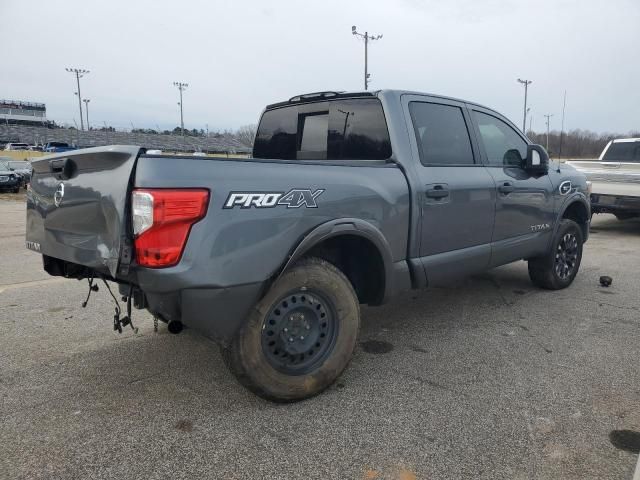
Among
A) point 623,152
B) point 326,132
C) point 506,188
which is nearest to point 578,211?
point 506,188

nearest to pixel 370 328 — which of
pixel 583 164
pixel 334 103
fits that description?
pixel 334 103

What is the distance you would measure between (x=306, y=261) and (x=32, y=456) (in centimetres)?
169

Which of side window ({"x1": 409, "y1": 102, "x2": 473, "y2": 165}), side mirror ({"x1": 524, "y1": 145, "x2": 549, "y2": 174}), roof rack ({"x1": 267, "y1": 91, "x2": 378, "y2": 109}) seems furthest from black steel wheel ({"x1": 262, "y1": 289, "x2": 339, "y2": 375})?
side mirror ({"x1": 524, "y1": 145, "x2": 549, "y2": 174})

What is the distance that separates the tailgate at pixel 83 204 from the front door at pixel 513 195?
3.12 m

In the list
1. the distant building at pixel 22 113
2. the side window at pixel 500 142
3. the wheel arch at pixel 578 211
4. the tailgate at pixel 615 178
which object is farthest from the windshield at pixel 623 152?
the distant building at pixel 22 113

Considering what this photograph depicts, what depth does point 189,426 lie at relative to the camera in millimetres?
2752

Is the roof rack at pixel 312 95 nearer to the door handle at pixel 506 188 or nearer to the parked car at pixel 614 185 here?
the door handle at pixel 506 188

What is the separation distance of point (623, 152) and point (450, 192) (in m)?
9.64

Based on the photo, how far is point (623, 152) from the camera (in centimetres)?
1141

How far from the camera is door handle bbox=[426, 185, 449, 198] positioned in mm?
3715

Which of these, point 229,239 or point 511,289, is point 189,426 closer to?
point 229,239

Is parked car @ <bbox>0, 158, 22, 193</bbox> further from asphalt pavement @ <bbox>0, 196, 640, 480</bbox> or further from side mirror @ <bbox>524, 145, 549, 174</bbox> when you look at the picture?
side mirror @ <bbox>524, 145, 549, 174</bbox>

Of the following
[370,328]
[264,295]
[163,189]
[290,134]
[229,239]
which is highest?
[290,134]

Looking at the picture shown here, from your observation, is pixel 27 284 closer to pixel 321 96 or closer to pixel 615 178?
pixel 321 96
